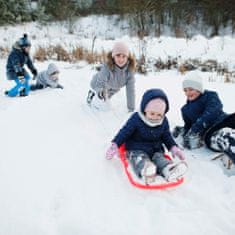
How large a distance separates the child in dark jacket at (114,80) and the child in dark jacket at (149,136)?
3.92ft

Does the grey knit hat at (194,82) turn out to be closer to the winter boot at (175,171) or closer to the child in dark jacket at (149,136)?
the child in dark jacket at (149,136)

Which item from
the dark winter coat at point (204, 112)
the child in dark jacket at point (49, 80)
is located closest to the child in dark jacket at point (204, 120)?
the dark winter coat at point (204, 112)

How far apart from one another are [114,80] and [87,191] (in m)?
1.99

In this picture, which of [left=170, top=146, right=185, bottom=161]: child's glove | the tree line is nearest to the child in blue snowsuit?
[left=170, top=146, right=185, bottom=161]: child's glove

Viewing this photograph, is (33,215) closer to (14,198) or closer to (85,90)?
(14,198)

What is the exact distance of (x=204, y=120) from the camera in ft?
8.67

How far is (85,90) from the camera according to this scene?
4633 mm

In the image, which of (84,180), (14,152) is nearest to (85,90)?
(14,152)

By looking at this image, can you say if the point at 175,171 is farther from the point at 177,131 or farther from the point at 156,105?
the point at 177,131

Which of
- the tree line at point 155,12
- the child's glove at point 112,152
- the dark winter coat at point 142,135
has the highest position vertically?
the tree line at point 155,12

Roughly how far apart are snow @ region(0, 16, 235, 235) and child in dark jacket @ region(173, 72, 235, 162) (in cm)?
13

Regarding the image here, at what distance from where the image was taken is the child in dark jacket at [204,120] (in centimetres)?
254

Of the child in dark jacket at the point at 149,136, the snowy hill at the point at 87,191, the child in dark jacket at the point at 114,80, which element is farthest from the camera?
the child in dark jacket at the point at 114,80

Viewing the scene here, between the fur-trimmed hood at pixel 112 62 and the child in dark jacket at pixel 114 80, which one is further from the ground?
the fur-trimmed hood at pixel 112 62
